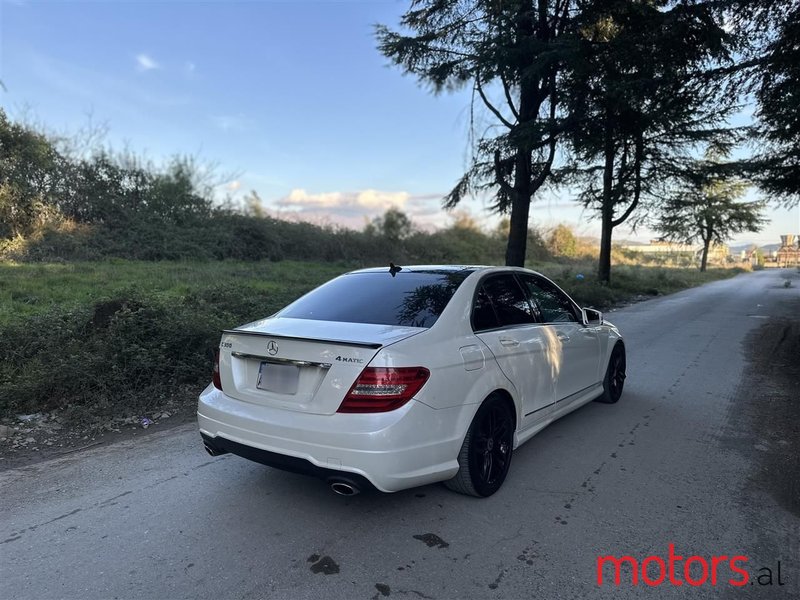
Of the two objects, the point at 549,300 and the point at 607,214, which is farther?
the point at 607,214

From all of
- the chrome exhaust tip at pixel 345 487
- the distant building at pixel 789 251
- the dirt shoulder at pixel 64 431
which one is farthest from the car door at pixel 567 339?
the distant building at pixel 789 251

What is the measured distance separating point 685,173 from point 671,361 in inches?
642

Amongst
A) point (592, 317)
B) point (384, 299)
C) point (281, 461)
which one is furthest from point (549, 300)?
point (281, 461)

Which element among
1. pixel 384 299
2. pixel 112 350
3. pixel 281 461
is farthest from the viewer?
pixel 112 350

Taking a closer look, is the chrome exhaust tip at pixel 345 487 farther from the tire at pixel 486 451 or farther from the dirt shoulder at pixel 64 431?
the dirt shoulder at pixel 64 431

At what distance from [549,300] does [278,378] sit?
2.76m

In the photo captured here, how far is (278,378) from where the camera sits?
10.5 feet

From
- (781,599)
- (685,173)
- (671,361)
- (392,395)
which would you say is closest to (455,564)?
(392,395)

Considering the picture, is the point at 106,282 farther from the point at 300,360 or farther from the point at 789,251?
the point at 789,251

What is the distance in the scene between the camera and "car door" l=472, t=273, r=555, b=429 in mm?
3693

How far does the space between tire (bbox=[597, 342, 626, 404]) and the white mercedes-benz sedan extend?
1.53 m

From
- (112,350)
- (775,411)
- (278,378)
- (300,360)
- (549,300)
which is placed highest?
(549,300)

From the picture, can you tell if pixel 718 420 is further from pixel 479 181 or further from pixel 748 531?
pixel 479 181

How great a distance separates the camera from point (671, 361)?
8.06m
